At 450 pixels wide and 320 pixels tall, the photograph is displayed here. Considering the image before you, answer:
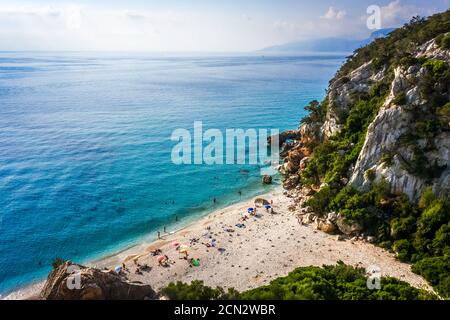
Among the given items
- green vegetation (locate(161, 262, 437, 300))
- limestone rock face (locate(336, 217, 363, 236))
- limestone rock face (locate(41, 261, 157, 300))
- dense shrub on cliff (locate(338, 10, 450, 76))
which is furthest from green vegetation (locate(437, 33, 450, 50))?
limestone rock face (locate(41, 261, 157, 300))

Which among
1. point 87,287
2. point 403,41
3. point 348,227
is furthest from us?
point 403,41

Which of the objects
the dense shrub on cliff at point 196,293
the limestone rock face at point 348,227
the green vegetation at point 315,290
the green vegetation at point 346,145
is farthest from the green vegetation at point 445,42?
the dense shrub on cliff at point 196,293

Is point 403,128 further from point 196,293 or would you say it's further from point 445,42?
point 196,293

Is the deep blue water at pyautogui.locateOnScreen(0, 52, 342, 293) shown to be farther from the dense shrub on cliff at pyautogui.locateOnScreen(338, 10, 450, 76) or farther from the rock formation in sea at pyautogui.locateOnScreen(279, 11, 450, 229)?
the dense shrub on cliff at pyautogui.locateOnScreen(338, 10, 450, 76)

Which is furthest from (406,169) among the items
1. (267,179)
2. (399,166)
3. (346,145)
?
(267,179)
